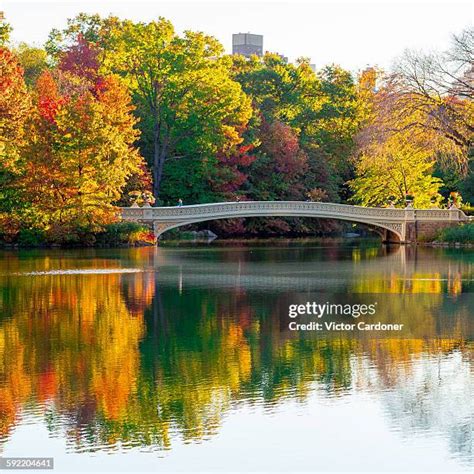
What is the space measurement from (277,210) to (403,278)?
21.5m

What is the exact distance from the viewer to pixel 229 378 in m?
15.9

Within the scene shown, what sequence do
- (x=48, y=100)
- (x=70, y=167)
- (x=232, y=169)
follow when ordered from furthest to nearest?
(x=232, y=169), (x=48, y=100), (x=70, y=167)

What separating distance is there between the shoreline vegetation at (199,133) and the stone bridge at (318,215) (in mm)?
1626

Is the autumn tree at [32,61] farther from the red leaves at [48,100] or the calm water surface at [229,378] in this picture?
the calm water surface at [229,378]

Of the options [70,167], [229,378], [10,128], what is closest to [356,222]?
[70,167]

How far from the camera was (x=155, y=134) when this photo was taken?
Answer: 199ft

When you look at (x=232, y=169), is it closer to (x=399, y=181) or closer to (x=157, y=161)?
(x=157, y=161)

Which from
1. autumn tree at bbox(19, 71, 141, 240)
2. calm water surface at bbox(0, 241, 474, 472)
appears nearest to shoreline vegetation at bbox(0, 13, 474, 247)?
autumn tree at bbox(19, 71, 141, 240)

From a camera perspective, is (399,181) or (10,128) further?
(399,181)

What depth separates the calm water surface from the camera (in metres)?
12.3

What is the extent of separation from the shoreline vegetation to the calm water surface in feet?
56.6

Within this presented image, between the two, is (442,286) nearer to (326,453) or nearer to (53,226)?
(326,453)

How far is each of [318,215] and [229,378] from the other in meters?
38.6

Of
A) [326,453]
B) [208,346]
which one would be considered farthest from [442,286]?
[326,453]
